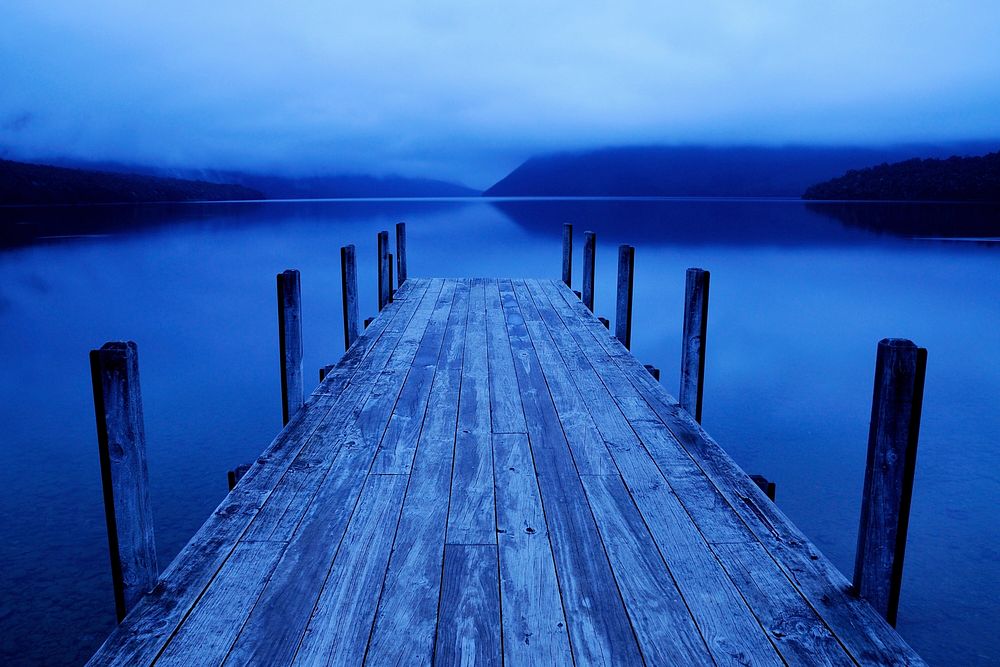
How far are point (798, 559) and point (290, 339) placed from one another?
13.0 ft

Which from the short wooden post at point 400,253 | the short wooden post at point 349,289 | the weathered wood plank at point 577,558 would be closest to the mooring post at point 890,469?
the weathered wood plank at point 577,558

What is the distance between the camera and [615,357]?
6.49m

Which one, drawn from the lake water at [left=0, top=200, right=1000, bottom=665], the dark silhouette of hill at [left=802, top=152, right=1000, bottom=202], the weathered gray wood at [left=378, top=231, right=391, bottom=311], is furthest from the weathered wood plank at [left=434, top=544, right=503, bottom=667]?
the dark silhouette of hill at [left=802, top=152, right=1000, bottom=202]

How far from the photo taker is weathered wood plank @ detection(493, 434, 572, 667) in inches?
91.6

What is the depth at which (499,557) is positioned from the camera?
114 inches

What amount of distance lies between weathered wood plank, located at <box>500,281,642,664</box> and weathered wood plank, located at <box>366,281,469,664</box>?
1.63ft

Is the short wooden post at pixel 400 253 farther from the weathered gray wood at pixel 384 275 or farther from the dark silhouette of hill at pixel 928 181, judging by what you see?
the dark silhouette of hill at pixel 928 181

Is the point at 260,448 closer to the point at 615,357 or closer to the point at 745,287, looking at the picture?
the point at 615,357

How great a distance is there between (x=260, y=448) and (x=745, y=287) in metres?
18.6

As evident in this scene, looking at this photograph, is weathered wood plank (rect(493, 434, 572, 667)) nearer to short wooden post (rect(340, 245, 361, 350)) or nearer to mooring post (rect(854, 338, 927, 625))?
mooring post (rect(854, 338, 927, 625))

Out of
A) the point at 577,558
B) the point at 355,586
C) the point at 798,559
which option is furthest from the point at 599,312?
the point at 355,586

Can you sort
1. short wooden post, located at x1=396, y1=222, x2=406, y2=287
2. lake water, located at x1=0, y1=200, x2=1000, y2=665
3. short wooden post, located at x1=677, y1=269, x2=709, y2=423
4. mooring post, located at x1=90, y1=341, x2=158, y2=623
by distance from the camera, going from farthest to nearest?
short wooden post, located at x1=396, y1=222, x2=406, y2=287 → lake water, located at x1=0, y1=200, x2=1000, y2=665 → short wooden post, located at x1=677, y1=269, x2=709, y2=423 → mooring post, located at x1=90, y1=341, x2=158, y2=623

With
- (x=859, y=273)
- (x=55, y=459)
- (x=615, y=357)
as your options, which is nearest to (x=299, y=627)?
(x=615, y=357)

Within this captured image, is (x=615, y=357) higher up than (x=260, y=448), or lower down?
higher up
